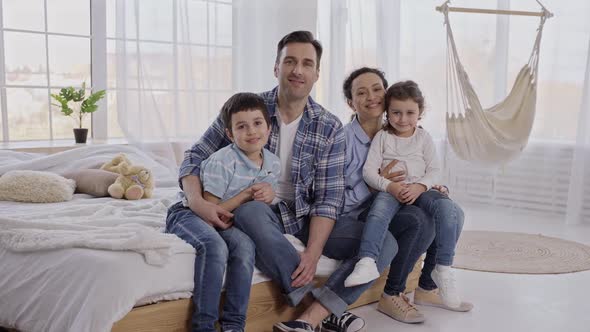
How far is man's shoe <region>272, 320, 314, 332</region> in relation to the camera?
1935 millimetres

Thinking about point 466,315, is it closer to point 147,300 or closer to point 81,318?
point 147,300

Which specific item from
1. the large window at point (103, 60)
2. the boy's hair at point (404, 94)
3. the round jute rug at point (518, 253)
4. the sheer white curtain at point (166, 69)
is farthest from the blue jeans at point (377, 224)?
the large window at point (103, 60)

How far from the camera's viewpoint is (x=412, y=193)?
231 cm

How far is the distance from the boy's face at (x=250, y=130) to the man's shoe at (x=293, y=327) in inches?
21.3

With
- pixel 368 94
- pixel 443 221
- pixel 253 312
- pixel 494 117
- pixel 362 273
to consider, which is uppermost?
pixel 368 94

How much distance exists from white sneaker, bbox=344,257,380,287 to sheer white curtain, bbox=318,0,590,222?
2.35 m

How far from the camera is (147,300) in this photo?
175cm

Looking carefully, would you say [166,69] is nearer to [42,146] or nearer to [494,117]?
[42,146]

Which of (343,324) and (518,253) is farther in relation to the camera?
(518,253)

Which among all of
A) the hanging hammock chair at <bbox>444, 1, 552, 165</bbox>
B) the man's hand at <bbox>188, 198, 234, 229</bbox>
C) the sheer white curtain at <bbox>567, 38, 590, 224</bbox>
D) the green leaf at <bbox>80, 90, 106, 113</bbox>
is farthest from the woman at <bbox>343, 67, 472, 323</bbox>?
the sheer white curtain at <bbox>567, 38, 590, 224</bbox>

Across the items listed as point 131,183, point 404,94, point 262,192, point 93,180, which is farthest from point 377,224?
point 93,180

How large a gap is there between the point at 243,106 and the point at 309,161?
299 millimetres

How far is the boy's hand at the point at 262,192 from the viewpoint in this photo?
2.05m

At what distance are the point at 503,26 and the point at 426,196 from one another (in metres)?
2.60
